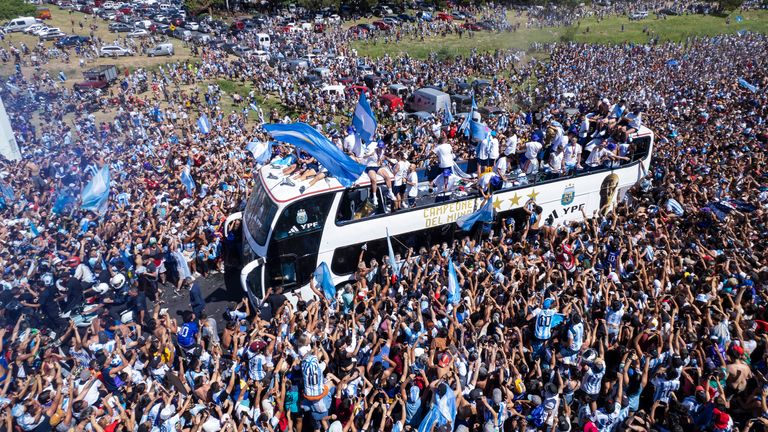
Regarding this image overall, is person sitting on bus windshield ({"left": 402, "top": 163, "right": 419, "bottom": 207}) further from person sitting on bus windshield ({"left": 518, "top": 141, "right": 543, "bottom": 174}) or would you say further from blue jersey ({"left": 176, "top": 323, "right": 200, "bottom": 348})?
blue jersey ({"left": 176, "top": 323, "right": 200, "bottom": 348})

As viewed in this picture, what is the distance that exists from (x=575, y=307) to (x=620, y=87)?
24.6 metres

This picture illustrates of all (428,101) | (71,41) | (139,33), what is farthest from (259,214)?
(139,33)

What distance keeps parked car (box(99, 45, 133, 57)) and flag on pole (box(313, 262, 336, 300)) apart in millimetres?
37384

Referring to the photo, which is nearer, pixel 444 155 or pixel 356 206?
pixel 356 206

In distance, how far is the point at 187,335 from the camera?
7844mm

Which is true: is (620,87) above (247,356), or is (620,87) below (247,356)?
below

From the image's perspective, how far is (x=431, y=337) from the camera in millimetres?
7449

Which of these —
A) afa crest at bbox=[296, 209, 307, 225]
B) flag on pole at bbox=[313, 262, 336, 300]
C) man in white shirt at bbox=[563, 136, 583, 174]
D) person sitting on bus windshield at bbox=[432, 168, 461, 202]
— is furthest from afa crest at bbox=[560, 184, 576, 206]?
afa crest at bbox=[296, 209, 307, 225]

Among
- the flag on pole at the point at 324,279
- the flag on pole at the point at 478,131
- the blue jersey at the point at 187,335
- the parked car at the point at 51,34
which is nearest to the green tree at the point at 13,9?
the parked car at the point at 51,34

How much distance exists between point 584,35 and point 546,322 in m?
50.5

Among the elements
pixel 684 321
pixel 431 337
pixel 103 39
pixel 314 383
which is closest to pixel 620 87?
pixel 684 321

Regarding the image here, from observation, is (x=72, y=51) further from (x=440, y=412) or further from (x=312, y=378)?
(x=440, y=412)

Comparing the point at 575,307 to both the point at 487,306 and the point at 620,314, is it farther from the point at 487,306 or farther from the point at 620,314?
the point at 487,306

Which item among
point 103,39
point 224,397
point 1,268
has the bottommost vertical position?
point 103,39
